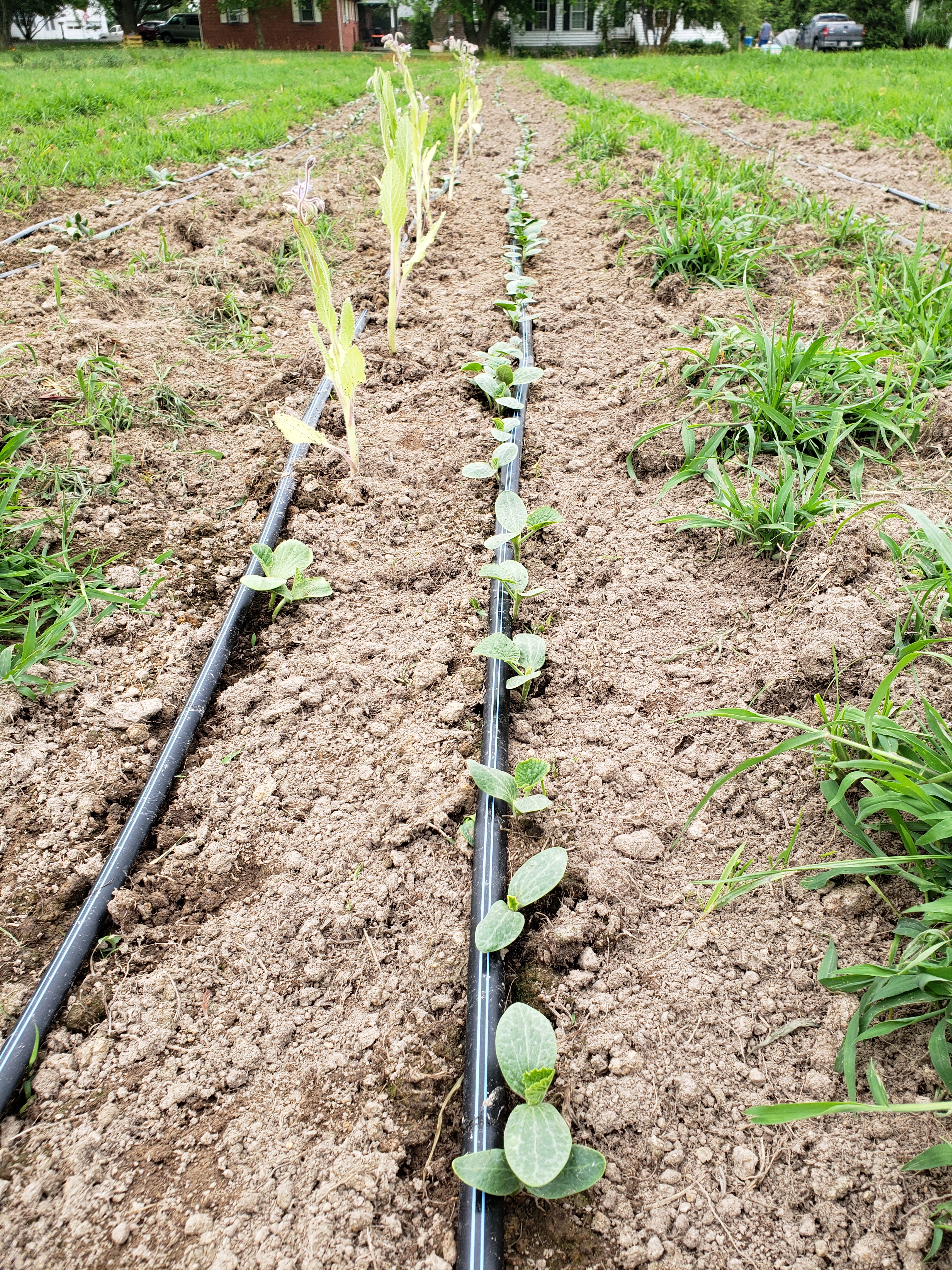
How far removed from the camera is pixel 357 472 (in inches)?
80.7

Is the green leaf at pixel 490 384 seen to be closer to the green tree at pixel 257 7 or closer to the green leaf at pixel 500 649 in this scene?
the green leaf at pixel 500 649

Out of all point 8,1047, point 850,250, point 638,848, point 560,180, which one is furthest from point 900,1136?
point 560,180

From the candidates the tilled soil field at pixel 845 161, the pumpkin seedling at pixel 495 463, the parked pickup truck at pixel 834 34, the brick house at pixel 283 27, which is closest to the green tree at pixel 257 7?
the brick house at pixel 283 27

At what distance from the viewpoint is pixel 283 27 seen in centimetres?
2214

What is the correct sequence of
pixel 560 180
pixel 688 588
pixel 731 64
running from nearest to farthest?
pixel 688 588, pixel 560 180, pixel 731 64

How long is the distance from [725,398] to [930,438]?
538 millimetres

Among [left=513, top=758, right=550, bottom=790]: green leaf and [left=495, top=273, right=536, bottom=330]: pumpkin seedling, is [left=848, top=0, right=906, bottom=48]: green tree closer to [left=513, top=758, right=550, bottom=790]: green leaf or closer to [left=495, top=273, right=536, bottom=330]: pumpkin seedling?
[left=495, top=273, right=536, bottom=330]: pumpkin seedling

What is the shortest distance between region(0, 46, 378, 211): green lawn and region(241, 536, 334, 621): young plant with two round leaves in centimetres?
323

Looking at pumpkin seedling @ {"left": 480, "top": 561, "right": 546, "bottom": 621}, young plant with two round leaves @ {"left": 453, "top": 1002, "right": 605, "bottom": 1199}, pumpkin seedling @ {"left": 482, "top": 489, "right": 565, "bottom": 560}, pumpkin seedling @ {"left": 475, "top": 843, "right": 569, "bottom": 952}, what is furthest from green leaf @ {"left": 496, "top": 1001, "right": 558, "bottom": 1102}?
pumpkin seedling @ {"left": 482, "top": 489, "right": 565, "bottom": 560}

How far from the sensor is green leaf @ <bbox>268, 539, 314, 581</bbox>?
1644 mm

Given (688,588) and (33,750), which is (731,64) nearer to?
(688,588)

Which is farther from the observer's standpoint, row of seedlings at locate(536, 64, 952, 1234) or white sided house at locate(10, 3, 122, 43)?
white sided house at locate(10, 3, 122, 43)

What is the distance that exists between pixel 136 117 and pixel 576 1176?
7.86 meters

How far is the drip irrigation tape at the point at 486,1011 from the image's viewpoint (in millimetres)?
798
